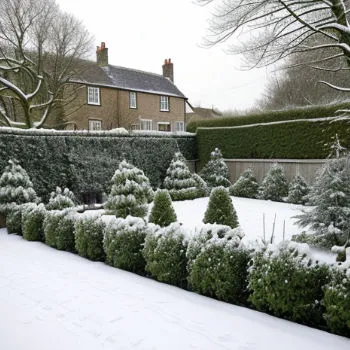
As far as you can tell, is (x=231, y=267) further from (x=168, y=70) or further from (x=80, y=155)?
(x=168, y=70)

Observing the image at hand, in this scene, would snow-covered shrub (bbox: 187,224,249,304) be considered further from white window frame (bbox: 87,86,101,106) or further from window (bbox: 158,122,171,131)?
window (bbox: 158,122,171,131)

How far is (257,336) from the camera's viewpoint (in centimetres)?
372

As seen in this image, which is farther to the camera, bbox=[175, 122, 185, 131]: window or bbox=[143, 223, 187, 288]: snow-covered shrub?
bbox=[175, 122, 185, 131]: window

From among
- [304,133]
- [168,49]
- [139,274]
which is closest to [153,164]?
[304,133]

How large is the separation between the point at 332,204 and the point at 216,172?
10.7m

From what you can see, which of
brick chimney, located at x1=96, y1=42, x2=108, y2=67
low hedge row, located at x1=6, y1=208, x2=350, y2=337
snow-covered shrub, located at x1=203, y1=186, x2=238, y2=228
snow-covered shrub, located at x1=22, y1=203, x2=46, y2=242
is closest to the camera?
low hedge row, located at x1=6, y1=208, x2=350, y2=337

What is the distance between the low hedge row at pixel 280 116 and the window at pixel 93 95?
8379 mm

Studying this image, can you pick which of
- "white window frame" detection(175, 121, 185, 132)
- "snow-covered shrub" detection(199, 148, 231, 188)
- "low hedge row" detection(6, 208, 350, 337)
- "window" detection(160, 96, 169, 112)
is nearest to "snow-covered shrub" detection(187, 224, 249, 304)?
"low hedge row" detection(6, 208, 350, 337)

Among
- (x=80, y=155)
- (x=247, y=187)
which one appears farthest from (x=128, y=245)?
(x=247, y=187)

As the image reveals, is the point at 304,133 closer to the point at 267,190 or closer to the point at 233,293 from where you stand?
the point at 267,190

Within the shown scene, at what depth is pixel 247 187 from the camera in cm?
1502

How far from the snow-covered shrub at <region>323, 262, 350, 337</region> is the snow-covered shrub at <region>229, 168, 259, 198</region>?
10970 mm

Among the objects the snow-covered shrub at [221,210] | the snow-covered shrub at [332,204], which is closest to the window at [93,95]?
the snow-covered shrub at [221,210]

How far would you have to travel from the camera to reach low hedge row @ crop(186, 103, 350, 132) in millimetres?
13923
